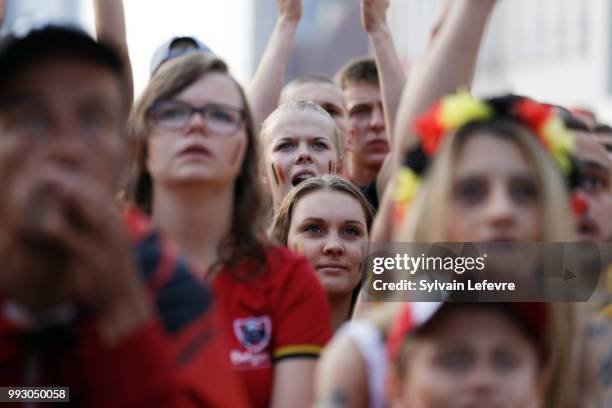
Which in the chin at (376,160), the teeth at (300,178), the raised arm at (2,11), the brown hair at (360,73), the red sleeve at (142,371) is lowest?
the red sleeve at (142,371)

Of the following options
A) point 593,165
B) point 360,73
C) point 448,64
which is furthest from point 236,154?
point 360,73

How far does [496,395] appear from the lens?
131 inches

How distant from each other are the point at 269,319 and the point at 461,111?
995mm

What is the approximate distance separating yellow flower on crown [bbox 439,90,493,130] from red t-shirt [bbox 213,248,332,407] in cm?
88

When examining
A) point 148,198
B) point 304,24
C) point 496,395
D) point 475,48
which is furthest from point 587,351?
point 304,24

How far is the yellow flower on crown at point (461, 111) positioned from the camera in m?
3.61

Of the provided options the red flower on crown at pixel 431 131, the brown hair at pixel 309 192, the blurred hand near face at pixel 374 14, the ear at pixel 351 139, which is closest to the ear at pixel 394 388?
the red flower on crown at pixel 431 131

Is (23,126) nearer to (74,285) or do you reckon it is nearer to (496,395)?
(74,285)

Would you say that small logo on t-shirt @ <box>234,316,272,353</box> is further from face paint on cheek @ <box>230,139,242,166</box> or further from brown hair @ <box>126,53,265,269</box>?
face paint on cheek @ <box>230,139,242,166</box>

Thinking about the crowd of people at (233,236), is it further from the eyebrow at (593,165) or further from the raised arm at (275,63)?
the raised arm at (275,63)

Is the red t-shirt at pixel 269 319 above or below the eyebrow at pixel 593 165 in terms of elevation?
below

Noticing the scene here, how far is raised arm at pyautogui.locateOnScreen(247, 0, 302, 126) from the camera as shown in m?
6.48

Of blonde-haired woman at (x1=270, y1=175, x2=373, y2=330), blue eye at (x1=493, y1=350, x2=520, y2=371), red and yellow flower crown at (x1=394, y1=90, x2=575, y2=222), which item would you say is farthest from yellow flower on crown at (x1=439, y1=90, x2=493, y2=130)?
blonde-haired woman at (x1=270, y1=175, x2=373, y2=330)

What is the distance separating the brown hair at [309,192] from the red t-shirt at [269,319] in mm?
1372
